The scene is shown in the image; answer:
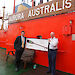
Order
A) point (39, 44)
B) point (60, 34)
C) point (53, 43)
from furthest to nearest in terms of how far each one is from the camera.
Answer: point (39, 44) → point (60, 34) → point (53, 43)

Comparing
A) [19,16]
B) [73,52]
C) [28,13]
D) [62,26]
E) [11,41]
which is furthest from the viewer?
[11,41]

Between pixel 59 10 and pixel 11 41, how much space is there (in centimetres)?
435

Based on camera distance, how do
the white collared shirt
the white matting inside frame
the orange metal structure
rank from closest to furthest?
1. the white collared shirt
2. the orange metal structure
3. the white matting inside frame

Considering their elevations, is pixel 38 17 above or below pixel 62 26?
above

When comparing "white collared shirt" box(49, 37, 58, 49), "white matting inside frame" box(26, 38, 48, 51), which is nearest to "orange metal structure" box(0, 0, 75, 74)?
"white matting inside frame" box(26, 38, 48, 51)

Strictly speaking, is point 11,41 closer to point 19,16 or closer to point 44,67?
point 19,16

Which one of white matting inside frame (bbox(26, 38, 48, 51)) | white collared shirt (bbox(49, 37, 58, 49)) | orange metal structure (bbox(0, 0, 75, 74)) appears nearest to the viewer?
white collared shirt (bbox(49, 37, 58, 49))

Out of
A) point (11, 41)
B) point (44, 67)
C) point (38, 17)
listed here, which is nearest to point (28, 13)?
point (38, 17)

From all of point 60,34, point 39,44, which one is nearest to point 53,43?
point 60,34

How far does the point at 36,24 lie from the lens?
463 cm

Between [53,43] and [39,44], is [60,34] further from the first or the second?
[39,44]

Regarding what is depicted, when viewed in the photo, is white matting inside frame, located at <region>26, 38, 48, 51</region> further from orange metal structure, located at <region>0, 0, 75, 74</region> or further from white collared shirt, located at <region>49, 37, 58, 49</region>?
white collared shirt, located at <region>49, 37, 58, 49</region>

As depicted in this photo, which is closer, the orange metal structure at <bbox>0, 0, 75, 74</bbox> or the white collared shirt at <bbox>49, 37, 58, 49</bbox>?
the white collared shirt at <bbox>49, 37, 58, 49</bbox>

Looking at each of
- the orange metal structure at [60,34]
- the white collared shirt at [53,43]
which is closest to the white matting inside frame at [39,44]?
the orange metal structure at [60,34]
